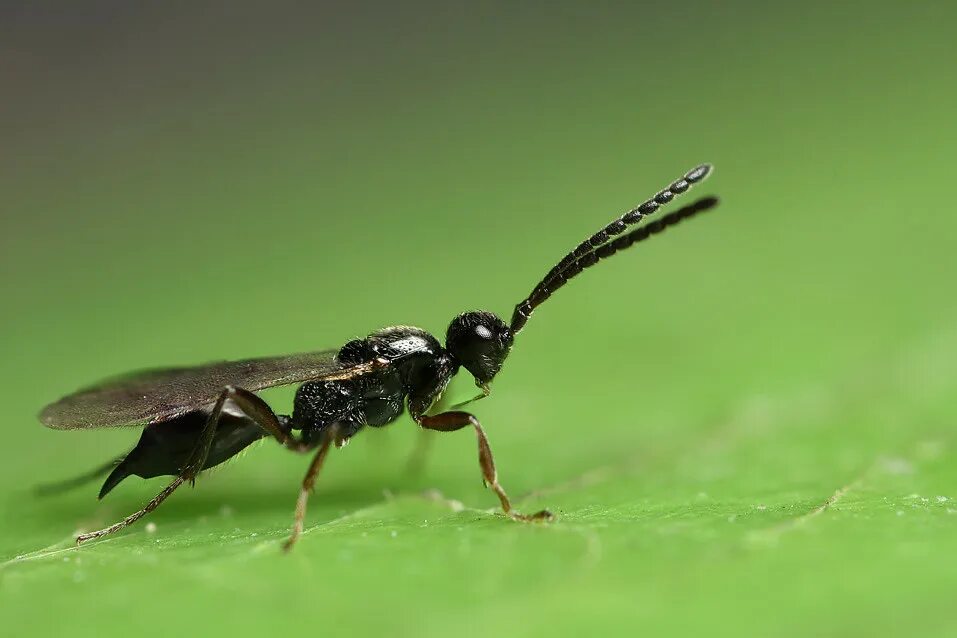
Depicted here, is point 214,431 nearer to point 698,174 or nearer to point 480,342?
point 480,342

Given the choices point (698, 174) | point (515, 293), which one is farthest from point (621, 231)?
point (515, 293)

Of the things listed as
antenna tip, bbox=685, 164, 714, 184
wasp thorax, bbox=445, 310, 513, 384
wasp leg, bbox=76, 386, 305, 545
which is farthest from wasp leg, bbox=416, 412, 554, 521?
antenna tip, bbox=685, 164, 714, 184

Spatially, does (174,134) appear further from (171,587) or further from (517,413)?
(171,587)

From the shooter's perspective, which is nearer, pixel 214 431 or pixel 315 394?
pixel 214 431

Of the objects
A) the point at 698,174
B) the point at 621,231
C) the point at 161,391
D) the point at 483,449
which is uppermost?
the point at 698,174

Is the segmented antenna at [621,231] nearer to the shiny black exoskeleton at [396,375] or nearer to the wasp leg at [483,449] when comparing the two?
the shiny black exoskeleton at [396,375]

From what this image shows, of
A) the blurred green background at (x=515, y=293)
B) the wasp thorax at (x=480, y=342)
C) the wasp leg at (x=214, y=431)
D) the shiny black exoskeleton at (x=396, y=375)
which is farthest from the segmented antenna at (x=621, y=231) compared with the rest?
the wasp leg at (x=214, y=431)

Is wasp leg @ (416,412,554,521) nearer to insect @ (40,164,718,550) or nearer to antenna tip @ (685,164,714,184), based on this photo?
insect @ (40,164,718,550)
